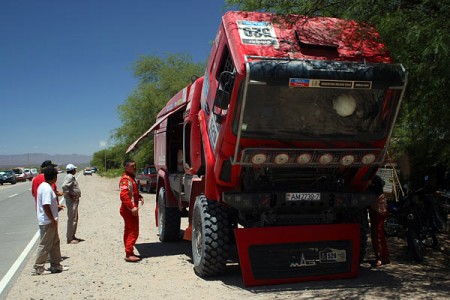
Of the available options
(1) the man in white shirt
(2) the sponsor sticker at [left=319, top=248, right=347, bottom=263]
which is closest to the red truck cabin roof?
(2) the sponsor sticker at [left=319, top=248, right=347, bottom=263]

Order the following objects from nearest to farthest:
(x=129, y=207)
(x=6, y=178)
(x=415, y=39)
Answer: (x=415, y=39), (x=129, y=207), (x=6, y=178)

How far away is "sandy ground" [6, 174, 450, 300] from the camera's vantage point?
5.88m

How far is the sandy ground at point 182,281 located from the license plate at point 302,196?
3.77 ft

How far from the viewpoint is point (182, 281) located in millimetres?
6648

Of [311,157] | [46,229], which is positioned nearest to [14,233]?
[46,229]

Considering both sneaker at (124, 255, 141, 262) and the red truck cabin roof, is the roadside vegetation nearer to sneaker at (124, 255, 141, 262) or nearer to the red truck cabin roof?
the red truck cabin roof

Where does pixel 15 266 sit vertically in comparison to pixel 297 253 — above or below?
below

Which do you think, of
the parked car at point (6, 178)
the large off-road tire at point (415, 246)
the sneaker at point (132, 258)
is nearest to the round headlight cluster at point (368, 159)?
the large off-road tire at point (415, 246)

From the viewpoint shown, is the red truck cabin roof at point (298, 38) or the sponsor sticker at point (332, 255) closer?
the red truck cabin roof at point (298, 38)

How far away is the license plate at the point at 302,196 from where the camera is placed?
6145mm

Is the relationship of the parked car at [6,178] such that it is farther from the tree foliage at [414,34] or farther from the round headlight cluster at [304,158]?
the round headlight cluster at [304,158]

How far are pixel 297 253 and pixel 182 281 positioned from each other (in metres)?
1.70

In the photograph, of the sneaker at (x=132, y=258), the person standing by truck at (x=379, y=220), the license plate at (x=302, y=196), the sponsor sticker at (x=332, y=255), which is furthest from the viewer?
the sneaker at (x=132, y=258)

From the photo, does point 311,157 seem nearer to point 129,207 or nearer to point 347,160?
point 347,160
